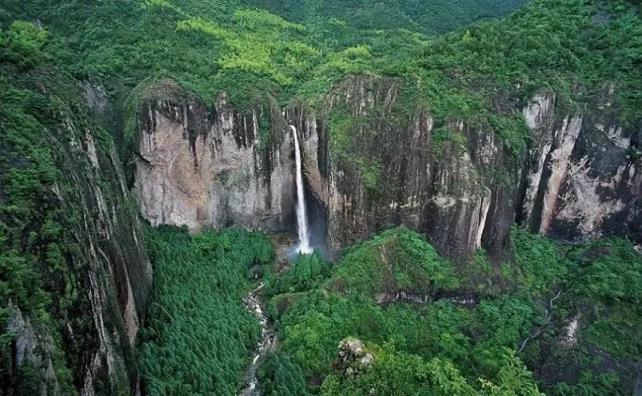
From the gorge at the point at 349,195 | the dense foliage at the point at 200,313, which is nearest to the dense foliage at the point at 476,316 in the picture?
the gorge at the point at 349,195

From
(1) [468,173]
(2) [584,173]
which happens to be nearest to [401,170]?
(1) [468,173]

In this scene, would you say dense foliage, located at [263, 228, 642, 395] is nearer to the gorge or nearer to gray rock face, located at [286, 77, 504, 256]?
the gorge

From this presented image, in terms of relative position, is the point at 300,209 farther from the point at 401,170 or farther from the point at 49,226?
the point at 49,226

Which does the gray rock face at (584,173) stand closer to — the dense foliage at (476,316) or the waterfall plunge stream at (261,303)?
the dense foliage at (476,316)

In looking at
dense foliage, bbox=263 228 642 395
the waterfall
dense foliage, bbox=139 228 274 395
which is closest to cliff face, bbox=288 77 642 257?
the waterfall

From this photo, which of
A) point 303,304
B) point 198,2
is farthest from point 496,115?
point 198,2

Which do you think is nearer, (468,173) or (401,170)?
(468,173)
